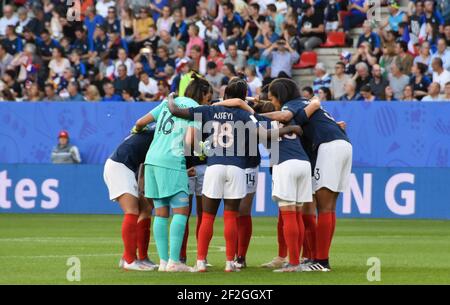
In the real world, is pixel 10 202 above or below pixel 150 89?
below

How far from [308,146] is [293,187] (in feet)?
2.89

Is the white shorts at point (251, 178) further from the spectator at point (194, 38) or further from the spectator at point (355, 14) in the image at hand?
the spectator at point (194, 38)

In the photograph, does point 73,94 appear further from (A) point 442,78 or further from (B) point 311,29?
(A) point 442,78

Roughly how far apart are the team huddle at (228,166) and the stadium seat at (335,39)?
1390cm

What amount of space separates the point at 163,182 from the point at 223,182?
2.25ft

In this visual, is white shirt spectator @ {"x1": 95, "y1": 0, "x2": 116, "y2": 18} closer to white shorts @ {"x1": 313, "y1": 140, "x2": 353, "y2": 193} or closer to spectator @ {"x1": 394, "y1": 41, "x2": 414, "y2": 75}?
spectator @ {"x1": 394, "y1": 41, "x2": 414, "y2": 75}

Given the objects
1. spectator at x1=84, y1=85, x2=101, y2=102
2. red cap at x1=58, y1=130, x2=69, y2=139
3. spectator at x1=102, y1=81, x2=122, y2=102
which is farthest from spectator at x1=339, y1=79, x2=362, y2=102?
red cap at x1=58, y1=130, x2=69, y2=139

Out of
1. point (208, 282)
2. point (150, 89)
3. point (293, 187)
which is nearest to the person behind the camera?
point (208, 282)

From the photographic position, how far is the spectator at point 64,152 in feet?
86.7

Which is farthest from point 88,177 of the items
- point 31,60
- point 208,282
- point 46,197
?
point 208,282

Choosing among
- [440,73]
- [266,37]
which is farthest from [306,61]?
[440,73]

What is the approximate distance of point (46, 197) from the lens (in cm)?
2564

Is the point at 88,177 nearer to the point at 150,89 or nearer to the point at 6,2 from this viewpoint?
the point at 150,89

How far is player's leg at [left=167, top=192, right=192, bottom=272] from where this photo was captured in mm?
13195
